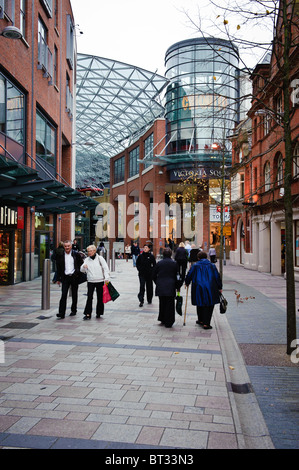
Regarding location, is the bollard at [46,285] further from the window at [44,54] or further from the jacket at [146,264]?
the window at [44,54]

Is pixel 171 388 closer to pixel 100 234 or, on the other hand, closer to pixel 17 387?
pixel 17 387

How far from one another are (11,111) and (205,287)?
11017 mm

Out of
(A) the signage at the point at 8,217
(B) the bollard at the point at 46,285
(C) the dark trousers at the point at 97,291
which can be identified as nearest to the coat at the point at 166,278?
(C) the dark trousers at the point at 97,291

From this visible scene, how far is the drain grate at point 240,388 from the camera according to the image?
508cm

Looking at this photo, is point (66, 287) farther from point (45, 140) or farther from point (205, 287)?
point (45, 140)

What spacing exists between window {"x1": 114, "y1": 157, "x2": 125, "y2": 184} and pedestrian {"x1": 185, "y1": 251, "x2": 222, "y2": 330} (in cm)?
5573

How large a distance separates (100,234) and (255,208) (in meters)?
45.0

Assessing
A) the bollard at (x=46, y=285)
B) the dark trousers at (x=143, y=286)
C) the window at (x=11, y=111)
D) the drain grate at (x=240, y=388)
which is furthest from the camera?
the window at (x=11, y=111)

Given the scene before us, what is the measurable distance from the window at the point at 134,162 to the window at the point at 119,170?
372 centimetres

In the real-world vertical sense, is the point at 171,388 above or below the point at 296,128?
below

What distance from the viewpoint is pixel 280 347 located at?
695 cm

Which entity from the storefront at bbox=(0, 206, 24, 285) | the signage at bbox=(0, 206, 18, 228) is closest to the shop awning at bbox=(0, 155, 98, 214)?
the signage at bbox=(0, 206, 18, 228)

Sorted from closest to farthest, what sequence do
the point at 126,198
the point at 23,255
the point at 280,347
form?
the point at 280,347 → the point at 23,255 → the point at 126,198
